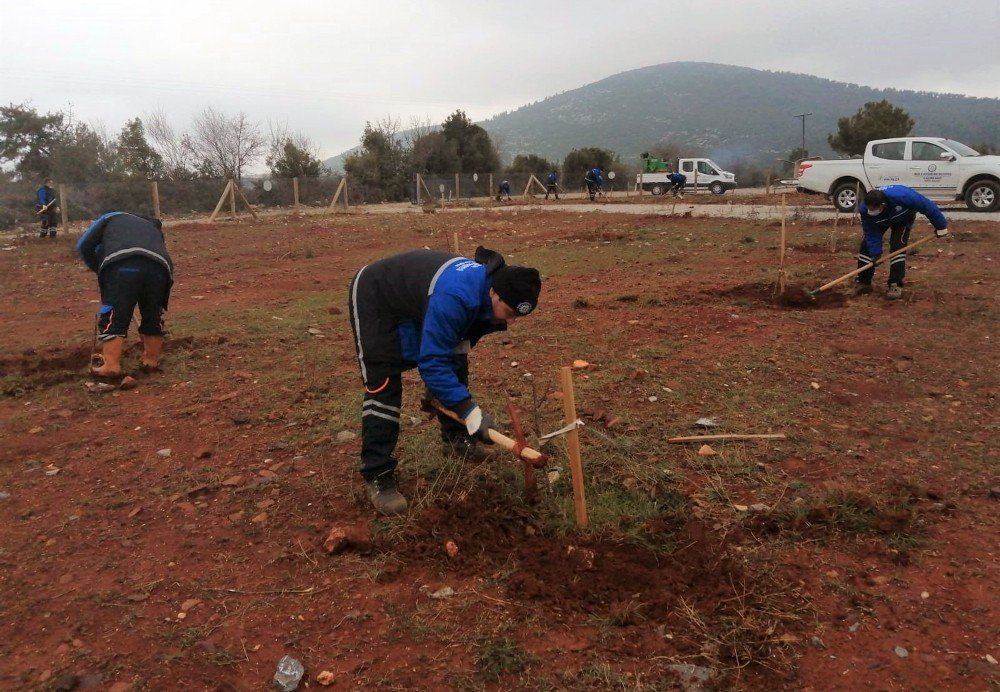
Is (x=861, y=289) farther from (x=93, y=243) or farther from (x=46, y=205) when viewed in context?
(x=46, y=205)

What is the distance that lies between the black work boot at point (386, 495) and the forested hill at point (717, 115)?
78.2m

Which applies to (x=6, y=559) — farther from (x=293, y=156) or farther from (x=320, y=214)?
(x=293, y=156)

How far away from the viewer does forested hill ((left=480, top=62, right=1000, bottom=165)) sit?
9488 cm

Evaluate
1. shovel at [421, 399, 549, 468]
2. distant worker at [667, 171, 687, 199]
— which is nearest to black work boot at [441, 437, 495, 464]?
shovel at [421, 399, 549, 468]

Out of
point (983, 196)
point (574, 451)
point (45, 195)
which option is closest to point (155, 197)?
point (45, 195)

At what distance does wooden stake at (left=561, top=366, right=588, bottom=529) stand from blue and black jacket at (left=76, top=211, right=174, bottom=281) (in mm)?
3793

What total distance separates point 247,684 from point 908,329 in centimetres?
588

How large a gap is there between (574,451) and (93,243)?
435 centimetres

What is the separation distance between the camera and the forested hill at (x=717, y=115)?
9419cm

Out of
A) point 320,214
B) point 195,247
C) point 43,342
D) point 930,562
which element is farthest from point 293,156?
point 930,562

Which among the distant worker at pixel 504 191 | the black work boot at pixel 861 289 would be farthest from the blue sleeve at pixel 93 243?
the distant worker at pixel 504 191

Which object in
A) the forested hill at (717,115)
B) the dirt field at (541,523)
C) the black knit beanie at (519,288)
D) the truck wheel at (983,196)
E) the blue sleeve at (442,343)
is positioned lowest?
the dirt field at (541,523)

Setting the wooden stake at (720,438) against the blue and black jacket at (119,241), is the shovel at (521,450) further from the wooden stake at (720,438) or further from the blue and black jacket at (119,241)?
the blue and black jacket at (119,241)

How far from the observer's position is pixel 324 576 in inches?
106
